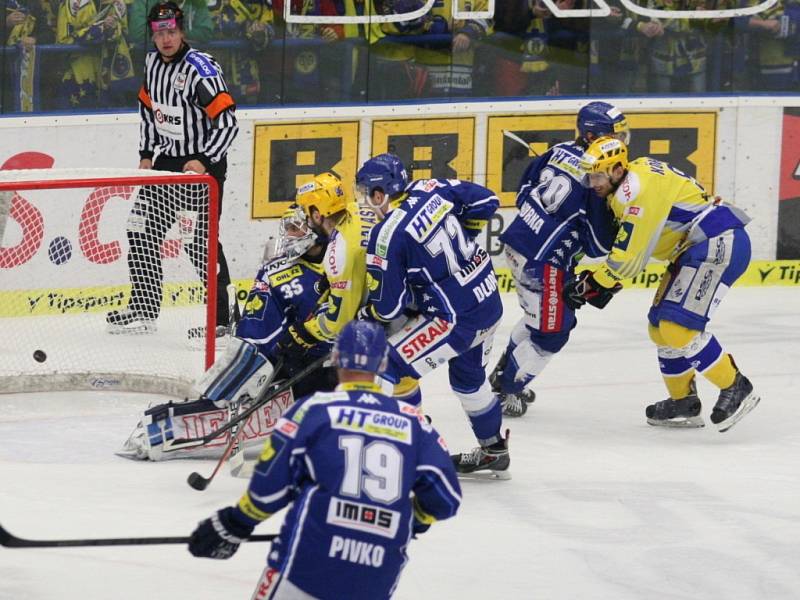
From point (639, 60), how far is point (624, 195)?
335cm

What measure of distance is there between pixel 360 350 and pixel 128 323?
4245mm

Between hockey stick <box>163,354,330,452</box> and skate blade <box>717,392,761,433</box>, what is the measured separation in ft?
5.55

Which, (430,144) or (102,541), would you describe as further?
(430,144)

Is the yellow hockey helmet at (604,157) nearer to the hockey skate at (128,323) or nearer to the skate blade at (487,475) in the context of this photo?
the skate blade at (487,475)

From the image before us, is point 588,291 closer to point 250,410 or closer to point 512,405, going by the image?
point 512,405

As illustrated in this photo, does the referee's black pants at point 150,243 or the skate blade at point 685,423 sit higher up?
the referee's black pants at point 150,243

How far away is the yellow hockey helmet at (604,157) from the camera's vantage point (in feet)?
21.7

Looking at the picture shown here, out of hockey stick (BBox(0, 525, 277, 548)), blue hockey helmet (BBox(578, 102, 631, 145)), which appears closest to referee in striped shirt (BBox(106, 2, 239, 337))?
blue hockey helmet (BBox(578, 102, 631, 145))

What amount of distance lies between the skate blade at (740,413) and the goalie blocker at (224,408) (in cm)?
162

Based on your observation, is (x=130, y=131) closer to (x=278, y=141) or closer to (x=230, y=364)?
(x=278, y=141)

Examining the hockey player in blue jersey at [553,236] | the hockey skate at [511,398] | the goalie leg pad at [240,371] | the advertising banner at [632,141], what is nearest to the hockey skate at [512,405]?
the hockey skate at [511,398]

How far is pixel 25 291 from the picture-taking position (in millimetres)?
7879

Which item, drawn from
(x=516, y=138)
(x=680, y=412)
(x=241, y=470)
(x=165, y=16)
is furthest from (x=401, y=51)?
(x=241, y=470)

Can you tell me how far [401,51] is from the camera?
955 centimetres
